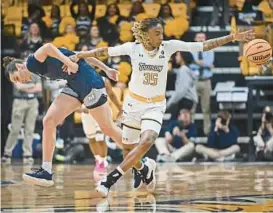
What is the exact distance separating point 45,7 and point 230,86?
4731 mm

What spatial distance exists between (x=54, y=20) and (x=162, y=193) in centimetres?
922

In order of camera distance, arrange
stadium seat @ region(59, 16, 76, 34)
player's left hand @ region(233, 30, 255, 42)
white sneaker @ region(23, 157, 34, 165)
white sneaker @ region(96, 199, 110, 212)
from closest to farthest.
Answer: white sneaker @ region(96, 199, 110, 212), player's left hand @ region(233, 30, 255, 42), white sneaker @ region(23, 157, 34, 165), stadium seat @ region(59, 16, 76, 34)

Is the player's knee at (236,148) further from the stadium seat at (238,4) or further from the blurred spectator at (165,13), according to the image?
the stadium seat at (238,4)

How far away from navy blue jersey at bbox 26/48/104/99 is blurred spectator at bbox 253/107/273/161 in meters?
5.74

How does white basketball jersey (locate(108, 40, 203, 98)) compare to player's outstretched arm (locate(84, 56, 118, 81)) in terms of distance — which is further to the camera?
player's outstretched arm (locate(84, 56, 118, 81))

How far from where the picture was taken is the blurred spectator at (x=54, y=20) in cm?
1770

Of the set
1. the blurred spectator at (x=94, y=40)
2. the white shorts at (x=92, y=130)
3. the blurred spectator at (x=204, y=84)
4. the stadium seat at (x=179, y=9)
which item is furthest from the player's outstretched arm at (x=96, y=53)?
the stadium seat at (x=179, y=9)

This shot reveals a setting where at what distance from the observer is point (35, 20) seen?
17656 millimetres

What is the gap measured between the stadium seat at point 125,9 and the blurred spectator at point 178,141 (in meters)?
3.11

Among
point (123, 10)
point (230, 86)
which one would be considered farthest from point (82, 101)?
point (123, 10)

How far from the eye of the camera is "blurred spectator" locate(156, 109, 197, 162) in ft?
50.7

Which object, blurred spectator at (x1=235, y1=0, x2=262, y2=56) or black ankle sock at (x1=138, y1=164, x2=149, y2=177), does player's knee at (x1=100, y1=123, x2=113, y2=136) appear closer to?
black ankle sock at (x1=138, y1=164, x2=149, y2=177)

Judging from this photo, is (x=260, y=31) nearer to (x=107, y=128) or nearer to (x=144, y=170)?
(x=107, y=128)

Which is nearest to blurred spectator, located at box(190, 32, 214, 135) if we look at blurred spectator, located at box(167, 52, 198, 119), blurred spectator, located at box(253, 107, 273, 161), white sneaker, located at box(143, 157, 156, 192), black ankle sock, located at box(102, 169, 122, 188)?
blurred spectator, located at box(167, 52, 198, 119)
